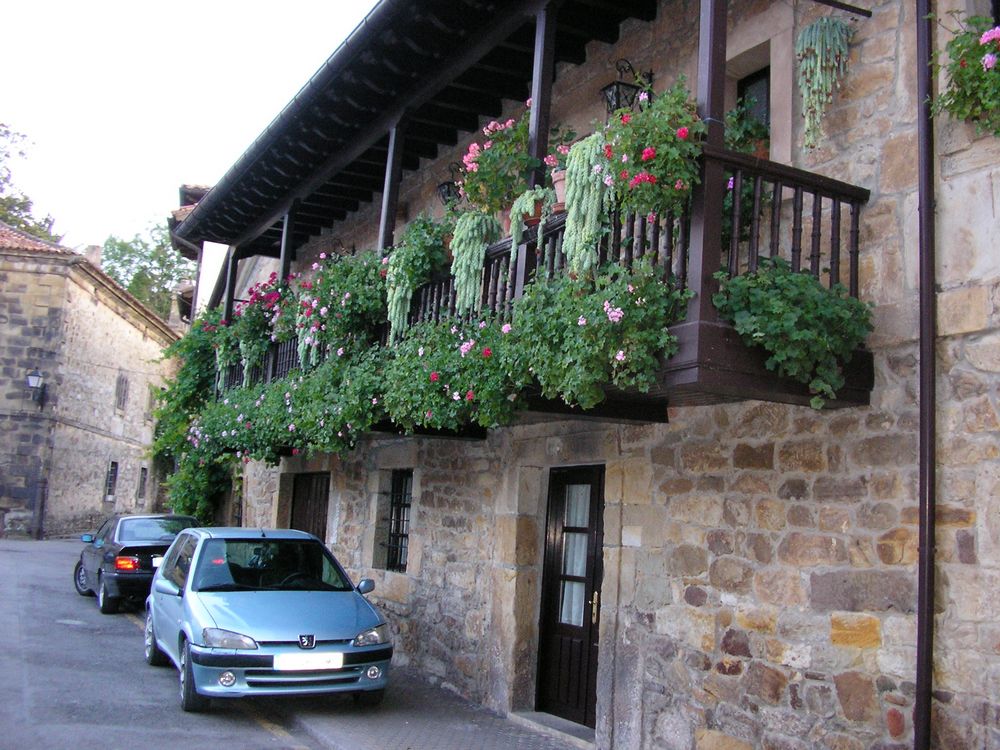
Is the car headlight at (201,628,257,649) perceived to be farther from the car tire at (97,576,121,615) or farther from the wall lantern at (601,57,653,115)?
the car tire at (97,576,121,615)

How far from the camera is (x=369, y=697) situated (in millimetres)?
7227

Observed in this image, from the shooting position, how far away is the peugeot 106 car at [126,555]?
11922mm

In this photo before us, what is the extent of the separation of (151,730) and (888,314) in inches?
213

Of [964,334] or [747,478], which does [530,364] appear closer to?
[747,478]

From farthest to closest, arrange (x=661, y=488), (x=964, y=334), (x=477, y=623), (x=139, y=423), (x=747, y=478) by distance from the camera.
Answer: (x=139, y=423) → (x=477, y=623) → (x=661, y=488) → (x=747, y=478) → (x=964, y=334)

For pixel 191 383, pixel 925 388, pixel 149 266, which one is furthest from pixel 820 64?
pixel 149 266

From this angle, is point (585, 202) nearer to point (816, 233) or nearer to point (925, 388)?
point (816, 233)

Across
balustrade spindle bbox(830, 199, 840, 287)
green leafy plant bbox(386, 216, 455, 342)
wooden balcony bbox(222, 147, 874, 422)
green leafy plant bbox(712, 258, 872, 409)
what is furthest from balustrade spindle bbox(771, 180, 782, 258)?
green leafy plant bbox(386, 216, 455, 342)

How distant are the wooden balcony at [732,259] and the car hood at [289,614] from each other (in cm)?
241

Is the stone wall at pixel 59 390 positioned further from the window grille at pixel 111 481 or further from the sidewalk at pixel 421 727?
the sidewalk at pixel 421 727

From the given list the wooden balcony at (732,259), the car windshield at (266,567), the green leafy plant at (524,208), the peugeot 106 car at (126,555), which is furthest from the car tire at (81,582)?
the green leafy plant at (524,208)

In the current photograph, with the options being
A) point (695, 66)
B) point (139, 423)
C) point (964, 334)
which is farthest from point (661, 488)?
point (139, 423)

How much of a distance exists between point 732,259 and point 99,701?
18.9 feet

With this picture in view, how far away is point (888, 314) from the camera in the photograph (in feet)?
15.8
